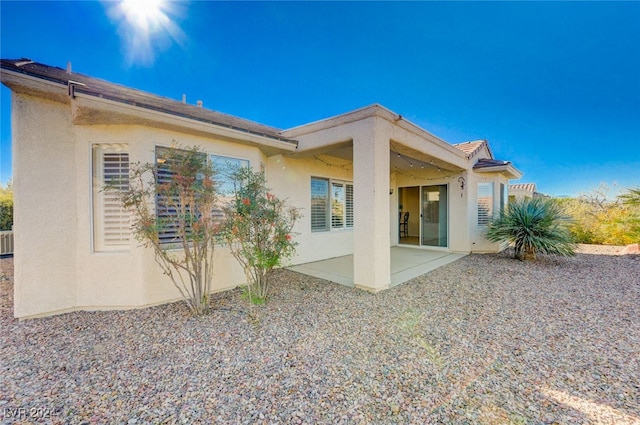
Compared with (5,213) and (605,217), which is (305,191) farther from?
(605,217)

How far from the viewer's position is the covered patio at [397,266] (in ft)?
23.2

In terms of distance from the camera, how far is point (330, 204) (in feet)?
32.0

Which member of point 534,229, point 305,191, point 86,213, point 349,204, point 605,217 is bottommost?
point 534,229

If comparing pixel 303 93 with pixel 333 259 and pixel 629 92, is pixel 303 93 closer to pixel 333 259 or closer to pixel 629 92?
pixel 333 259

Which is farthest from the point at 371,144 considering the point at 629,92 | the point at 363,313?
the point at 629,92

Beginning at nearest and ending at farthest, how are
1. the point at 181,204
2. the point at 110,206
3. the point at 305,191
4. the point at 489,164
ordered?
the point at 181,204
the point at 110,206
the point at 305,191
the point at 489,164

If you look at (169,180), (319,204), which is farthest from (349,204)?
(169,180)

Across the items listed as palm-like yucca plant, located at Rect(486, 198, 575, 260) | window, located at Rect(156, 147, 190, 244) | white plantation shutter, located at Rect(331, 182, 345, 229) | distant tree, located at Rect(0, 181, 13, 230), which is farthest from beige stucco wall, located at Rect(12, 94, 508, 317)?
distant tree, located at Rect(0, 181, 13, 230)

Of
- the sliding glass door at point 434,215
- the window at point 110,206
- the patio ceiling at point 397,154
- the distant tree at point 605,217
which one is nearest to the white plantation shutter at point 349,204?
the patio ceiling at point 397,154

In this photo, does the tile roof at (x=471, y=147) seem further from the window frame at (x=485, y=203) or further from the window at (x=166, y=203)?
the window at (x=166, y=203)

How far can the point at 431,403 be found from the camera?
246 centimetres

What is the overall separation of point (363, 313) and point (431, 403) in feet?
7.51

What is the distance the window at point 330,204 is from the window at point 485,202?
5969 millimetres

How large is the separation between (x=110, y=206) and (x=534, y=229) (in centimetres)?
1239
